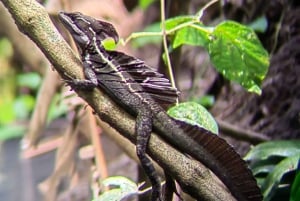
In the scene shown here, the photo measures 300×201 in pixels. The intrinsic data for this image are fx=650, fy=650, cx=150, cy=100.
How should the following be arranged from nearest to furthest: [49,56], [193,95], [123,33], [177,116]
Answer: [49,56]
[177,116]
[193,95]
[123,33]

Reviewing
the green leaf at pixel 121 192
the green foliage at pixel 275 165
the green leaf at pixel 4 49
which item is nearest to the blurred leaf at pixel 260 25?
the green foliage at pixel 275 165

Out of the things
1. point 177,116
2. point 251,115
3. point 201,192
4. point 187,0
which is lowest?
point 251,115

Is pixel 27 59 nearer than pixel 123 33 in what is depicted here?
Yes

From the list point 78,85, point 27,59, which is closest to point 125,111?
point 78,85

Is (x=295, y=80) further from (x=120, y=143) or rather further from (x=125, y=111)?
(x=125, y=111)

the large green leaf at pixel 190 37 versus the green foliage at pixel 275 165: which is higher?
the large green leaf at pixel 190 37

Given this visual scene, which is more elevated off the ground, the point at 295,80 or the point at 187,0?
the point at 187,0

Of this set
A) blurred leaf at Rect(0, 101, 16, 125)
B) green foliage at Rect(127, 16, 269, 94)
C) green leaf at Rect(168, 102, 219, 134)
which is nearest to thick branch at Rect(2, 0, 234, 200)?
green leaf at Rect(168, 102, 219, 134)

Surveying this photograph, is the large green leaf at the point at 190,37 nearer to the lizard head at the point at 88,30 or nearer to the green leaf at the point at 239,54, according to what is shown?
the green leaf at the point at 239,54
